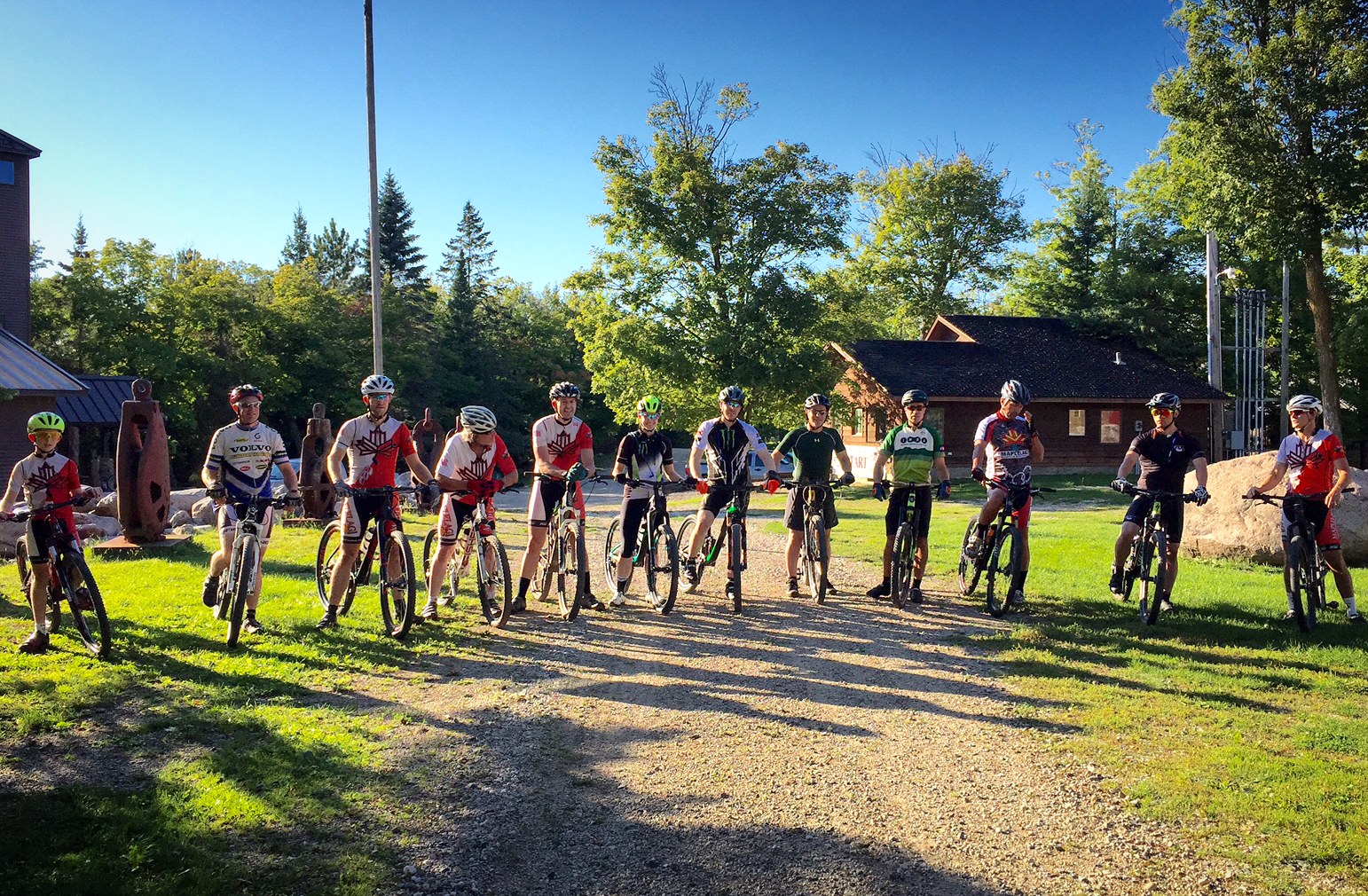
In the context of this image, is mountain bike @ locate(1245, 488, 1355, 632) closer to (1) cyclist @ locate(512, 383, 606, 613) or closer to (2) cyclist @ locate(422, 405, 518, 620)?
(1) cyclist @ locate(512, 383, 606, 613)

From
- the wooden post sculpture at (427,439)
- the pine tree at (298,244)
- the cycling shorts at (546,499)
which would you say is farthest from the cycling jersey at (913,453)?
the pine tree at (298,244)

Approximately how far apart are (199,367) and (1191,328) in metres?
40.9

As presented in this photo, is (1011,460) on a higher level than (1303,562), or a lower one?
higher

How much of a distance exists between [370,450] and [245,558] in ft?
4.20

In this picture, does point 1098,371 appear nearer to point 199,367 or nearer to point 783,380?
point 783,380

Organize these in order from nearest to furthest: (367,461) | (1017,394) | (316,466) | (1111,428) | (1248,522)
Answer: (367,461)
(1017,394)
(1248,522)
(316,466)
(1111,428)

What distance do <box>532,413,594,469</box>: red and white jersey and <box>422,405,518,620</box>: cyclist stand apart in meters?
0.39

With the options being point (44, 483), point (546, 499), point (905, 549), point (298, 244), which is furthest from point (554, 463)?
point (298, 244)

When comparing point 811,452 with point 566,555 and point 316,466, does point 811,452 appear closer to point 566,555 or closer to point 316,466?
point 566,555

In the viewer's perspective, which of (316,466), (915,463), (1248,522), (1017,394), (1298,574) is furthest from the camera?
(316,466)

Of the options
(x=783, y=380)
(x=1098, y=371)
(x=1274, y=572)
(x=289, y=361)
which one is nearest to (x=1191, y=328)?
(x=1098, y=371)

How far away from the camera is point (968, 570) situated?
10.8 m

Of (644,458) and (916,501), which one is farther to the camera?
(916,501)

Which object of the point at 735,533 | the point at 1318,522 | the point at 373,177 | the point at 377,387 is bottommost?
the point at 735,533
